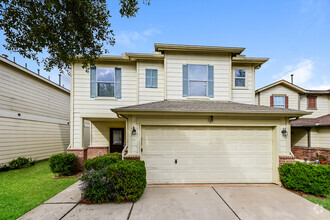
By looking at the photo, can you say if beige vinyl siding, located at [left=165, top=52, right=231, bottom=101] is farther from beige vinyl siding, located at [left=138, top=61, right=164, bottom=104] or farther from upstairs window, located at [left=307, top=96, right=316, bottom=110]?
upstairs window, located at [left=307, top=96, right=316, bottom=110]

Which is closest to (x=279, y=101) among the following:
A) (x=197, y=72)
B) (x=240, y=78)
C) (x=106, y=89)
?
(x=240, y=78)

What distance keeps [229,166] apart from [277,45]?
373 inches

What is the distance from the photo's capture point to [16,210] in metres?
3.68

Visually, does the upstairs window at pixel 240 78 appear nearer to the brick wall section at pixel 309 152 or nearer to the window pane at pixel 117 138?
the brick wall section at pixel 309 152

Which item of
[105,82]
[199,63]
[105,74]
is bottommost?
[105,82]

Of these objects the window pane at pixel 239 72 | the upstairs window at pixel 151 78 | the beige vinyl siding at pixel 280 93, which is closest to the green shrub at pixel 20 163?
the upstairs window at pixel 151 78

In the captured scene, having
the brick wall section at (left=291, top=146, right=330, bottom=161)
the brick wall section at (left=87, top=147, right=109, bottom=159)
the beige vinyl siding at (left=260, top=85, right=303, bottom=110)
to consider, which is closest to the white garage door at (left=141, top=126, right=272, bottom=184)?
the brick wall section at (left=87, top=147, right=109, bottom=159)

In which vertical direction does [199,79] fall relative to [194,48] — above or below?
below

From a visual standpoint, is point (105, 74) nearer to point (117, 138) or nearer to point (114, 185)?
point (117, 138)

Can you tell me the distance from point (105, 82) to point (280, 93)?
45.8ft

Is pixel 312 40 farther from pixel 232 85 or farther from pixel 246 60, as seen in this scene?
pixel 232 85

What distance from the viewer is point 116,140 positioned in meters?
9.45

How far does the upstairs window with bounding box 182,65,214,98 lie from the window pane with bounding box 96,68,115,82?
3726mm

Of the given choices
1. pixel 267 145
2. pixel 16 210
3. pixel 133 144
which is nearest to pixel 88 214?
pixel 16 210
